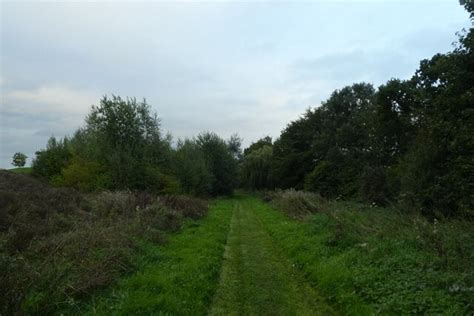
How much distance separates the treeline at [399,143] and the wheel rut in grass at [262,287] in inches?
234

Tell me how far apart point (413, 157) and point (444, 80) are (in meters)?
5.02

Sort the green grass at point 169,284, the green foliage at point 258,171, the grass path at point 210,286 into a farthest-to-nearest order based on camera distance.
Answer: the green foliage at point 258,171 → the grass path at point 210,286 → the green grass at point 169,284

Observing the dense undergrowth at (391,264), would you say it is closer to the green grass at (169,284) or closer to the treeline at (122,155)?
the green grass at (169,284)

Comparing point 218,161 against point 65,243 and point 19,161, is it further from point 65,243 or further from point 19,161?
point 65,243

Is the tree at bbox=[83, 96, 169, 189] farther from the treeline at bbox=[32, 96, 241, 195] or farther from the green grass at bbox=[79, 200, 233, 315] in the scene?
the green grass at bbox=[79, 200, 233, 315]

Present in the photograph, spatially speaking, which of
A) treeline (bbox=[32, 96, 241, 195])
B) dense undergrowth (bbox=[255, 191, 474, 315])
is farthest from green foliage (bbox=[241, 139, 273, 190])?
dense undergrowth (bbox=[255, 191, 474, 315])

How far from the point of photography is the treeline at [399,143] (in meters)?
20.2

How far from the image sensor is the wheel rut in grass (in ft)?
25.3

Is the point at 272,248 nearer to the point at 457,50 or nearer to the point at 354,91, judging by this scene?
the point at 457,50

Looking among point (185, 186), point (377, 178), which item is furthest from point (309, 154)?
point (377, 178)

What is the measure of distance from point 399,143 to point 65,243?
32165 mm

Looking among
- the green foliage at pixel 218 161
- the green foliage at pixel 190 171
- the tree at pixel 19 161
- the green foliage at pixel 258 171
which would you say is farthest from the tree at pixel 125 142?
the tree at pixel 19 161

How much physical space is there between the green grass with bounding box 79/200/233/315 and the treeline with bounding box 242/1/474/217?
807 centimetres

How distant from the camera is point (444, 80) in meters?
23.5
